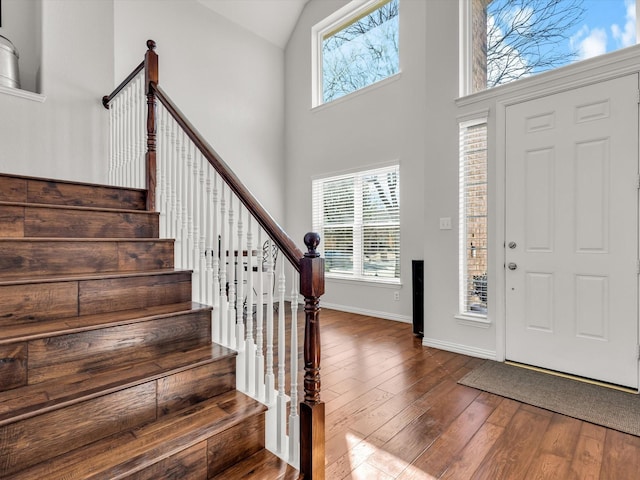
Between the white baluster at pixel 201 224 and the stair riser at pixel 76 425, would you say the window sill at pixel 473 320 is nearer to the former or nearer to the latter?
the white baluster at pixel 201 224

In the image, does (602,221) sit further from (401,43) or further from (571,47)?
(401,43)

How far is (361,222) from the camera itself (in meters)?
4.95

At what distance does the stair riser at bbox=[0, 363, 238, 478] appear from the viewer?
1.15 m

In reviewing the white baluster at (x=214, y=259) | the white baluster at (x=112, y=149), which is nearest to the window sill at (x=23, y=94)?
the white baluster at (x=112, y=149)

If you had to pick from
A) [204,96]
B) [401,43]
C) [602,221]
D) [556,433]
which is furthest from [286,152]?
[556,433]

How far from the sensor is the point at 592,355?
2576 millimetres

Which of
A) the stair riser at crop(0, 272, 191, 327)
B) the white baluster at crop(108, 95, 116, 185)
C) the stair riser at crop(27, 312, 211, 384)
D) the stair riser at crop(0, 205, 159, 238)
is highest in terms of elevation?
the white baluster at crop(108, 95, 116, 185)

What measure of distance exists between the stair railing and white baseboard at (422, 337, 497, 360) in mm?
1421

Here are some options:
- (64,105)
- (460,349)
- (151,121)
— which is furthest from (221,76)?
(460,349)

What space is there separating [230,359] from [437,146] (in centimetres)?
274

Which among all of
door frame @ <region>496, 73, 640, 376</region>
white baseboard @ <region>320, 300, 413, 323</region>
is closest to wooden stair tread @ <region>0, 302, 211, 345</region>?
door frame @ <region>496, 73, 640, 376</region>

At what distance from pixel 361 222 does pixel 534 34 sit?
9.15ft

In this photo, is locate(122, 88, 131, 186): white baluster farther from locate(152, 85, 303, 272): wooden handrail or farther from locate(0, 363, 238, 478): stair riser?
locate(0, 363, 238, 478): stair riser

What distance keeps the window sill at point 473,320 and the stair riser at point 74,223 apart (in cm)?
269
